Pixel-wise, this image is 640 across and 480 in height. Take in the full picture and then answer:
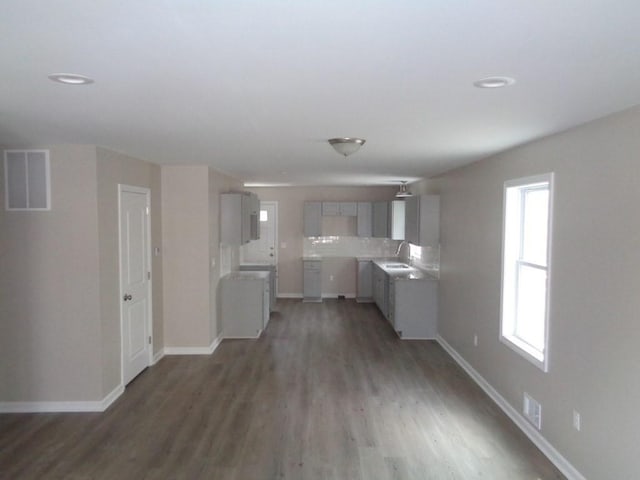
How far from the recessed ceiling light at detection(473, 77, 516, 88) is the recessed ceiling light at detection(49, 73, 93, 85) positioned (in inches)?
69.5

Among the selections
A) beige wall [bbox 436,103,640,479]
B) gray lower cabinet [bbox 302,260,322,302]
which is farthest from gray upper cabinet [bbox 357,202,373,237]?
beige wall [bbox 436,103,640,479]

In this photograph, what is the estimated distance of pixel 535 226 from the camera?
375cm

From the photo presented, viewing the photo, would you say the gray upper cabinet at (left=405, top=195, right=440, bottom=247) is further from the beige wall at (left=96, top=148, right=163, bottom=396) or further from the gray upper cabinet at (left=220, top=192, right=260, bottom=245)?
the beige wall at (left=96, top=148, right=163, bottom=396)

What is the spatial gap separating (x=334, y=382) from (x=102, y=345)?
2.38m

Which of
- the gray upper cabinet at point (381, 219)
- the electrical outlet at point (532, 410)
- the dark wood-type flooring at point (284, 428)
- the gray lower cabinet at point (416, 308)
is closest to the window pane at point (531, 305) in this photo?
the electrical outlet at point (532, 410)

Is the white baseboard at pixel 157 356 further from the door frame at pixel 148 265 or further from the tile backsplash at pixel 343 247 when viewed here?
the tile backsplash at pixel 343 247

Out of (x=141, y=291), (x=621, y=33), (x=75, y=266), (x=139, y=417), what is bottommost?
(x=139, y=417)

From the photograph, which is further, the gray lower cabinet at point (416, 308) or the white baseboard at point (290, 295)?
the white baseboard at point (290, 295)

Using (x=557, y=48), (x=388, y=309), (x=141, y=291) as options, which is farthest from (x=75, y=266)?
(x=388, y=309)

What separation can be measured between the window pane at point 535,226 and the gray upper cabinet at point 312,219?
5595 mm

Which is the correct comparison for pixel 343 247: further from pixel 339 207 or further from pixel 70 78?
pixel 70 78

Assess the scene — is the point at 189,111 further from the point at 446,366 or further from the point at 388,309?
the point at 388,309

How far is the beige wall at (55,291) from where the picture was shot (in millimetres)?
3893

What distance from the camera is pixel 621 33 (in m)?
1.44
